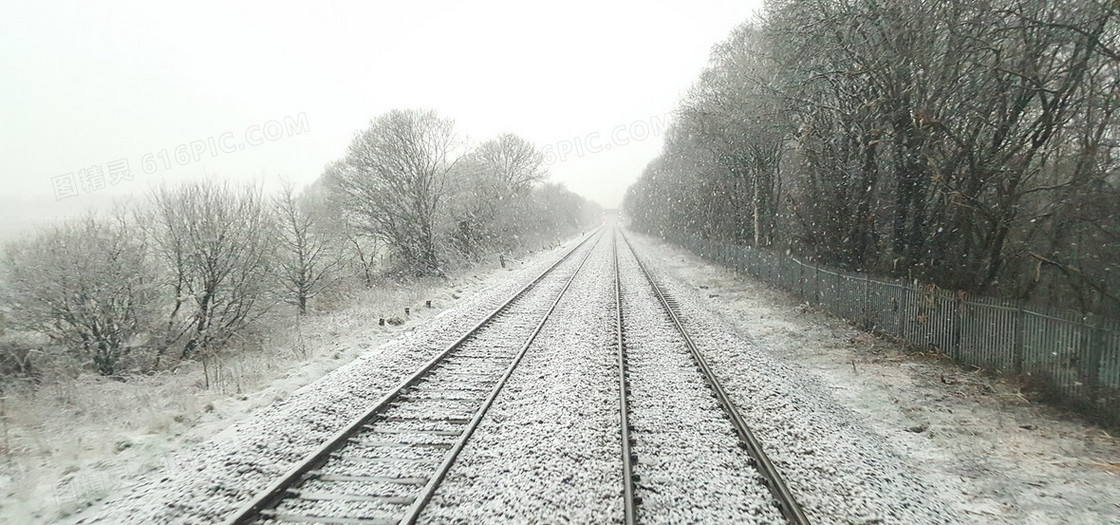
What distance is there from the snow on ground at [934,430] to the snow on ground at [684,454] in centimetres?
47

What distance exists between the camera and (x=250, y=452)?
539cm

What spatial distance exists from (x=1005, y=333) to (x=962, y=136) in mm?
4140

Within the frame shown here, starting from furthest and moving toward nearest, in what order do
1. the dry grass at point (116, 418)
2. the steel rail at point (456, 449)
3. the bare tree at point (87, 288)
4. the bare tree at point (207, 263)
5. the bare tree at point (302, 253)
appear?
the bare tree at point (302, 253) → the bare tree at point (207, 263) → the bare tree at point (87, 288) → the dry grass at point (116, 418) → the steel rail at point (456, 449)

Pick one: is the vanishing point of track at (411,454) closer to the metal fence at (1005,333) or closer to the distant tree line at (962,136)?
the metal fence at (1005,333)

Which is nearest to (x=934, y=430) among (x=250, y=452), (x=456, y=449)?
(x=456, y=449)

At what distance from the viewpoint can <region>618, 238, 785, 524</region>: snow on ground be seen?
169 inches

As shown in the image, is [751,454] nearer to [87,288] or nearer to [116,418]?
[116,418]

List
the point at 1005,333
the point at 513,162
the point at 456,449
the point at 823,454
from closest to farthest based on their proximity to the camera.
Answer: the point at 456,449 → the point at 823,454 → the point at 1005,333 → the point at 513,162

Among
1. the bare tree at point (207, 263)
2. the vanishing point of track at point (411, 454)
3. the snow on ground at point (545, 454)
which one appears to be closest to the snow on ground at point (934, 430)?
the vanishing point of track at point (411, 454)

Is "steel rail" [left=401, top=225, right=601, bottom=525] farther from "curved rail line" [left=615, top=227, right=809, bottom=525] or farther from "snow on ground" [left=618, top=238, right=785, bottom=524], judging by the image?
"snow on ground" [left=618, top=238, right=785, bottom=524]

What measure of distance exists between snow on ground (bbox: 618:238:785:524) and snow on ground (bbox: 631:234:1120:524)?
0.47m

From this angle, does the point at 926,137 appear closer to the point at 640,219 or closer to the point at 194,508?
the point at 194,508

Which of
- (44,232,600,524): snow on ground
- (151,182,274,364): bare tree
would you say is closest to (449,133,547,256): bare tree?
(151,182,274,364): bare tree

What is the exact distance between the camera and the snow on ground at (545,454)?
4.29 meters
